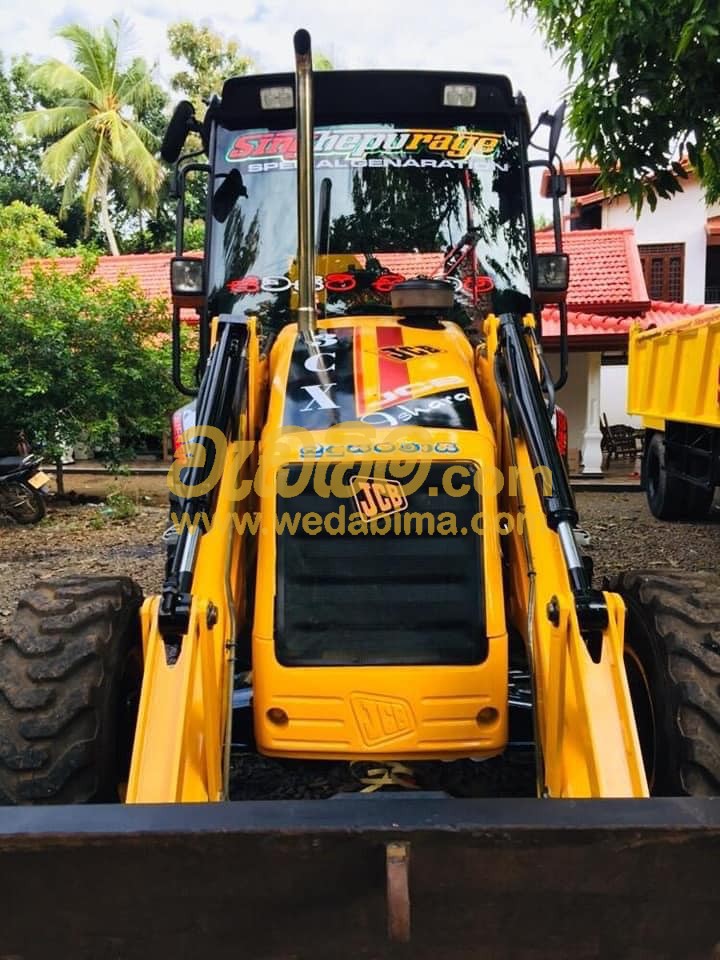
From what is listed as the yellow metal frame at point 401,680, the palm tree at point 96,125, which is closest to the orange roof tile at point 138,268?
the palm tree at point 96,125

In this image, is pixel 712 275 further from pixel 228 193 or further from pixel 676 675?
pixel 676 675

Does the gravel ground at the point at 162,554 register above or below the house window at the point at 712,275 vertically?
below

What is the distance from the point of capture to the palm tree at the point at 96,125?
79.5 ft

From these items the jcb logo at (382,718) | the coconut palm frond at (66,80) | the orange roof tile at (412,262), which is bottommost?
the jcb logo at (382,718)

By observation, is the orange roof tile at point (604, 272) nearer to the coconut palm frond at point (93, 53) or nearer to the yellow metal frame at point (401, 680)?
the yellow metal frame at point (401, 680)

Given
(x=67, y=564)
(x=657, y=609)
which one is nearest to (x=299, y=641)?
(x=657, y=609)

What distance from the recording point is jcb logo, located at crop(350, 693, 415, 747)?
272cm

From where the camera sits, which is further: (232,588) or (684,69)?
(684,69)

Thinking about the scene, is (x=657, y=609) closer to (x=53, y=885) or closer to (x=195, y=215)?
(x=53, y=885)

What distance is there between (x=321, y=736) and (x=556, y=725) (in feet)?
2.36

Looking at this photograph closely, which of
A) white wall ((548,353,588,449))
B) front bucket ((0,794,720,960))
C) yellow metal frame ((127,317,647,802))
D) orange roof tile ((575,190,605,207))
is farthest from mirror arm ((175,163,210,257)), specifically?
orange roof tile ((575,190,605,207))

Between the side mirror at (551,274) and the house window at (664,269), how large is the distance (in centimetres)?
1831

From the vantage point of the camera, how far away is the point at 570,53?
526 centimetres

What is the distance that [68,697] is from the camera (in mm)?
2561
